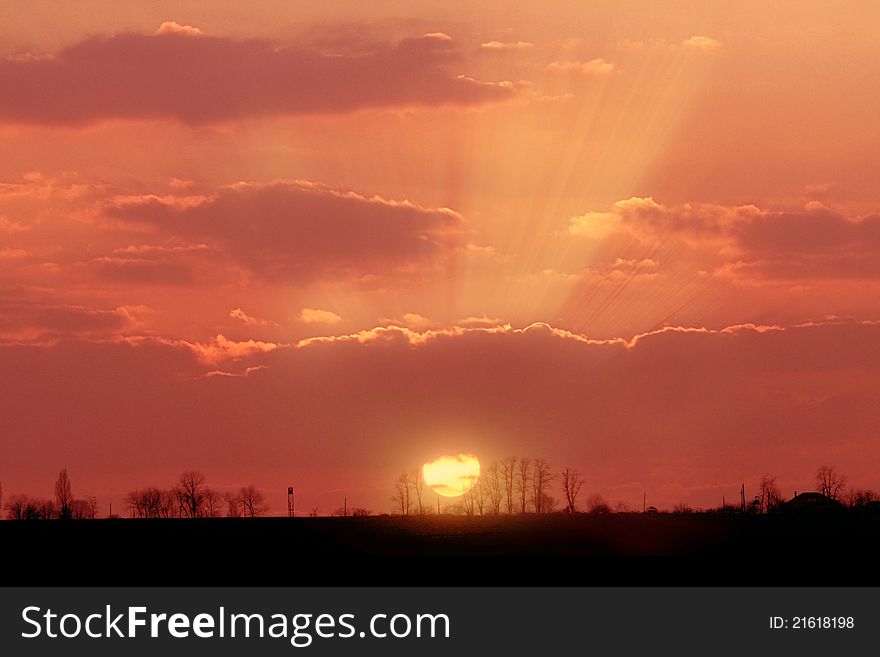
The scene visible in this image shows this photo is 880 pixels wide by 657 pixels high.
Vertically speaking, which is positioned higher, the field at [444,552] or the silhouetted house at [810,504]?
the silhouetted house at [810,504]

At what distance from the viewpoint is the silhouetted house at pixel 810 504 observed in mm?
162038

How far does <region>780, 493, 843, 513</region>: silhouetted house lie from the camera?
6379 inches

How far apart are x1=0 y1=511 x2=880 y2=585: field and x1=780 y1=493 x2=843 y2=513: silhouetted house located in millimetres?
10465

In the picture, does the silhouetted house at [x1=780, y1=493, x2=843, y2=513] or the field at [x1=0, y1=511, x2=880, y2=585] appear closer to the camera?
the field at [x1=0, y1=511, x2=880, y2=585]

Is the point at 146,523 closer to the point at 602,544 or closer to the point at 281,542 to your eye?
the point at 281,542

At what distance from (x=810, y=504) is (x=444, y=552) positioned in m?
74.6

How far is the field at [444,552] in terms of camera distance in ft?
288

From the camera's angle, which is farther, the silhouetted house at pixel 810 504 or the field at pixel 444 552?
the silhouetted house at pixel 810 504

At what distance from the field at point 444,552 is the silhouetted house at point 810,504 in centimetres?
1046

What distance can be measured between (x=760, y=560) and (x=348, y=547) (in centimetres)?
3349

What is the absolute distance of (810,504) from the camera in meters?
169

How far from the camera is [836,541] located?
11031 centimetres

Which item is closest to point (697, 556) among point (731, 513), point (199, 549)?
point (199, 549)
